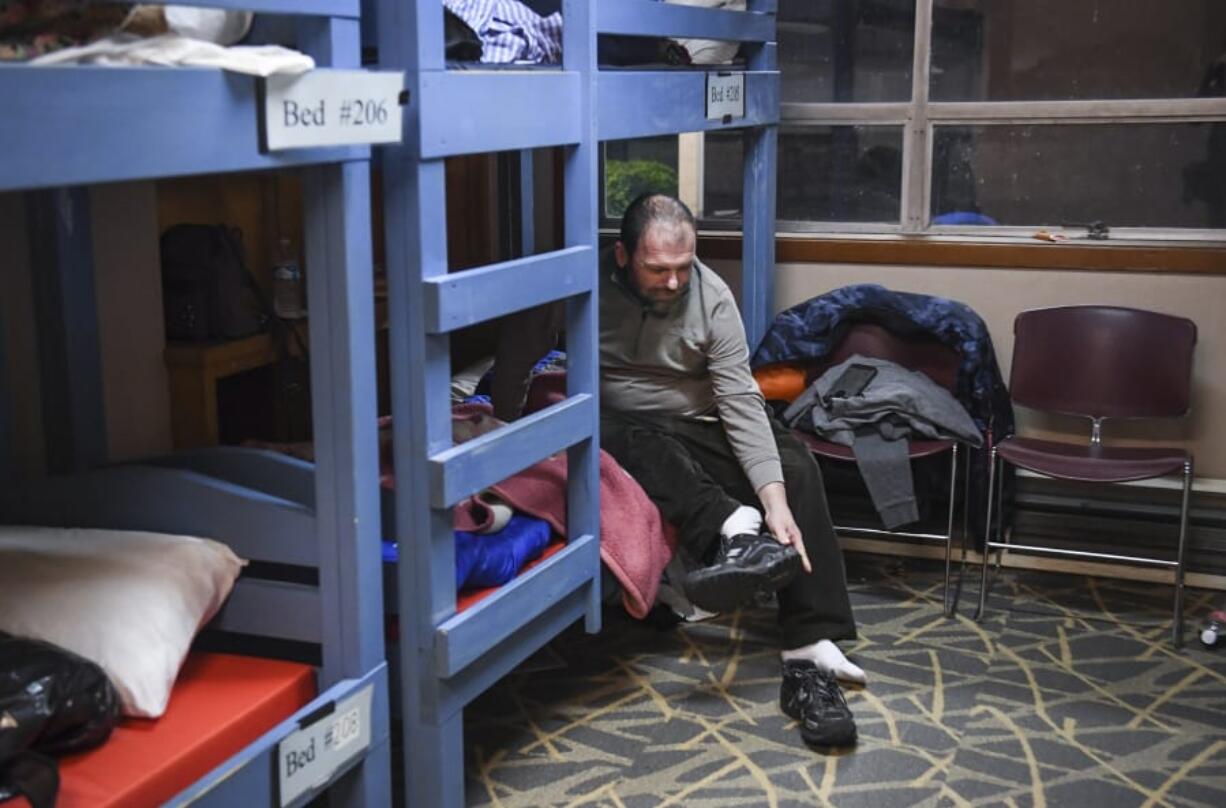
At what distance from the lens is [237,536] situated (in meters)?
2.32

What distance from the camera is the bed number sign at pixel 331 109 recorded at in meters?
1.89

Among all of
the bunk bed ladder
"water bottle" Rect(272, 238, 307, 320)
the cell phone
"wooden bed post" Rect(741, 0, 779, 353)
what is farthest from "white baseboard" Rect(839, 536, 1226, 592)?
"water bottle" Rect(272, 238, 307, 320)

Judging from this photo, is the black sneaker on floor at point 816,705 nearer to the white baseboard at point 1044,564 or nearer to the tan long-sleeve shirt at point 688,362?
the tan long-sleeve shirt at point 688,362

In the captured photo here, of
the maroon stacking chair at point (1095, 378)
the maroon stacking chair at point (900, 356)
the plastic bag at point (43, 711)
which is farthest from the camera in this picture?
the maroon stacking chair at point (900, 356)

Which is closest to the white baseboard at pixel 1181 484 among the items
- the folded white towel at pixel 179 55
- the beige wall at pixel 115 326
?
the beige wall at pixel 115 326

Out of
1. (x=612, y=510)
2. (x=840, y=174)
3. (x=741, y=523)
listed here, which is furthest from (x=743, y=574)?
(x=840, y=174)

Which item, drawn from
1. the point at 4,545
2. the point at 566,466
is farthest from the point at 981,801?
the point at 4,545

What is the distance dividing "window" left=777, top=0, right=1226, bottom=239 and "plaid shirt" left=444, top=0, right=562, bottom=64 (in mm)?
1874

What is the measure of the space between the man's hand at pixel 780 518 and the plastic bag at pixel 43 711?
1.62 metres

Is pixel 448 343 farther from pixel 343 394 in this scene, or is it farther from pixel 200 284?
pixel 200 284

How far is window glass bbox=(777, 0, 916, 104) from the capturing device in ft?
14.3

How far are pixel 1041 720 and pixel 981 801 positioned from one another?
44cm

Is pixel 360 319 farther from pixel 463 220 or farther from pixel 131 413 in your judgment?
pixel 463 220

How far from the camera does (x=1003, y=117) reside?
4223 mm
